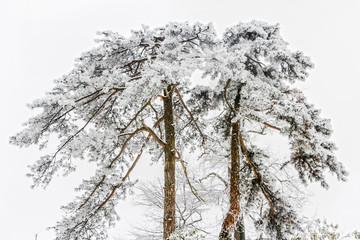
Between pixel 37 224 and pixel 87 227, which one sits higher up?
pixel 37 224

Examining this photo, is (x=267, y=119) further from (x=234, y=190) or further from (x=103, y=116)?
(x=103, y=116)

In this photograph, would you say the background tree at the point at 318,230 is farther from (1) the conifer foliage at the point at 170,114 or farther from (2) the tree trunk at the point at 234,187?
(2) the tree trunk at the point at 234,187

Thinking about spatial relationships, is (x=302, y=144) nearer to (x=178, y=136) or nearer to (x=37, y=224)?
(x=178, y=136)

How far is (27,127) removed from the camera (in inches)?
269

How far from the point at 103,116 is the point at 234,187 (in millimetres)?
4616

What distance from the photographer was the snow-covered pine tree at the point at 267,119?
624 cm

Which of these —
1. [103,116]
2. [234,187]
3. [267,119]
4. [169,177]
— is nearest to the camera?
[169,177]

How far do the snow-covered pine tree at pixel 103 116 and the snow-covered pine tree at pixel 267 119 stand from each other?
3.66 feet

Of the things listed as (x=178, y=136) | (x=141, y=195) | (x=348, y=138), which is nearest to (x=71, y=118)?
(x=178, y=136)

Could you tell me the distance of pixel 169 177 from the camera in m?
7.63

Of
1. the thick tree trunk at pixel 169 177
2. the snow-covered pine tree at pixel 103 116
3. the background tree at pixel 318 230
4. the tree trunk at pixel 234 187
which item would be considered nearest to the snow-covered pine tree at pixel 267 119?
the tree trunk at pixel 234 187

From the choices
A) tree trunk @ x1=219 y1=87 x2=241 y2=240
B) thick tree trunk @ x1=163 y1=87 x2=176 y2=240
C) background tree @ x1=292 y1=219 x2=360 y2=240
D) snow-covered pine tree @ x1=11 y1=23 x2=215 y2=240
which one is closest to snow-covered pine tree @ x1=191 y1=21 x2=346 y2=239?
tree trunk @ x1=219 y1=87 x2=241 y2=240

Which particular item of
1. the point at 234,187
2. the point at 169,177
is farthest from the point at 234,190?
the point at 169,177

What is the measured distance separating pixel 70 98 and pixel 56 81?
88 centimetres
